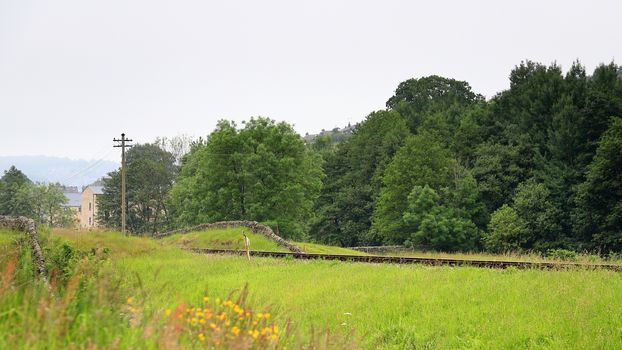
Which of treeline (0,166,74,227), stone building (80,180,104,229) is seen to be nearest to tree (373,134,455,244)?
treeline (0,166,74,227)

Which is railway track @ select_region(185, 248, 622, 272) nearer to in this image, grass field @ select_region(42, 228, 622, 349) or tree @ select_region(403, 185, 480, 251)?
grass field @ select_region(42, 228, 622, 349)

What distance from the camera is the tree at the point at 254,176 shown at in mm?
57781

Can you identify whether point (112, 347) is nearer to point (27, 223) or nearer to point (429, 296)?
point (429, 296)

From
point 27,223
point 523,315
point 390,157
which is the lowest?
point 523,315

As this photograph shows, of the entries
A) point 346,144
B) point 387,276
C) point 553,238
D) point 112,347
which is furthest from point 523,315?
point 346,144

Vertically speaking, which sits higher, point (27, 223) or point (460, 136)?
point (460, 136)

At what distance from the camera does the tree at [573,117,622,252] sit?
37.8 metres

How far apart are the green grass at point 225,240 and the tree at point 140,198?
40.4 m

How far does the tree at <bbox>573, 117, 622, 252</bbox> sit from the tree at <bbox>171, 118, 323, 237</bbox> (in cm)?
2572

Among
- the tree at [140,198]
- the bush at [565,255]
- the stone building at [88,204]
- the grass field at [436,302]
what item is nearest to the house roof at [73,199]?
the stone building at [88,204]

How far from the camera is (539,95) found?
165 feet


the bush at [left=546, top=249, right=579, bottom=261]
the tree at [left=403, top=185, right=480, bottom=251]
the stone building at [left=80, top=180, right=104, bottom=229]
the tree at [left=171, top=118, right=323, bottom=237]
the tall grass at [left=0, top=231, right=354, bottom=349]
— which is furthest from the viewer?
the stone building at [left=80, top=180, right=104, bottom=229]

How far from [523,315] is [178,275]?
1212 cm

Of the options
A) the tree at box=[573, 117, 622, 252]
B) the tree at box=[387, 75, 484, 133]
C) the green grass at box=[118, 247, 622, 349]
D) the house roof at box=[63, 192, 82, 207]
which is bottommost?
the green grass at box=[118, 247, 622, 349]
